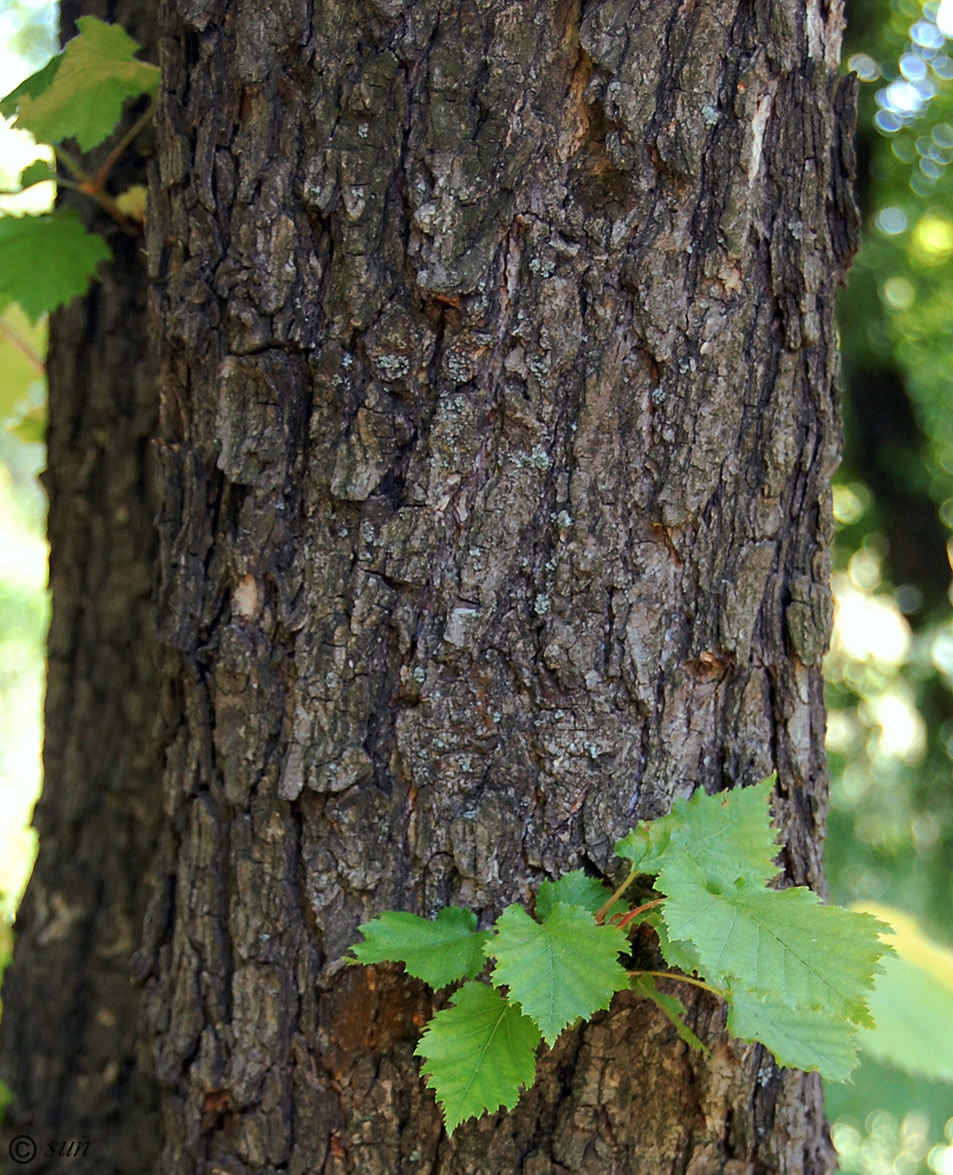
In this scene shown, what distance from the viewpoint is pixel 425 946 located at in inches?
36.0

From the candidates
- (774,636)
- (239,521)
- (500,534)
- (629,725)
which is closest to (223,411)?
(239,521)

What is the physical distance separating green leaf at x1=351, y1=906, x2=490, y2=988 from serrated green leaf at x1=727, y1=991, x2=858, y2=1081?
9.6 inches

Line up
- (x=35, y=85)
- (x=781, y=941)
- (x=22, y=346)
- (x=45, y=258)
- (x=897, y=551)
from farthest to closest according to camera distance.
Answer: (x=897, y=551), (x=22, y=346), (x=45, y=258), (x=35, y=85), (x=781, y=941)

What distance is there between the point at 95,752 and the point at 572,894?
0.84 metres

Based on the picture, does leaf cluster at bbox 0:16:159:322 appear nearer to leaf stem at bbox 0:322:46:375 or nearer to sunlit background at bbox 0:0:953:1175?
leaf stem at bbox 0:322:46:375

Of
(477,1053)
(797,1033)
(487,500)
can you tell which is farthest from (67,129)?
(797,1033)

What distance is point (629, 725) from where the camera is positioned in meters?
1.01

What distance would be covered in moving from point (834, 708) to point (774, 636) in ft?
4.54

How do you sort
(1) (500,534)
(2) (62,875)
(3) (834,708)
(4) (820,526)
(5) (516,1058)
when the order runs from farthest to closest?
(3) (834,708) < (2) (62,875) < (4) (820,526) < (1) (500,534) < (5) (516,1058)

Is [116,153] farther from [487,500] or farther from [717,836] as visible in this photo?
[717,836]

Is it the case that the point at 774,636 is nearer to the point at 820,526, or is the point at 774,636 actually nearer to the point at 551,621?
the point at 820,526

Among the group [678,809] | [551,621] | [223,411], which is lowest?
[678,809]

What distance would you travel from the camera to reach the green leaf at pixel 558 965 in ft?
2.69

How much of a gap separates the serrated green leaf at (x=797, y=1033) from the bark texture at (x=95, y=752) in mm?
877
